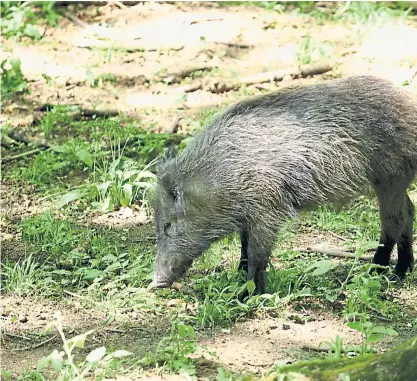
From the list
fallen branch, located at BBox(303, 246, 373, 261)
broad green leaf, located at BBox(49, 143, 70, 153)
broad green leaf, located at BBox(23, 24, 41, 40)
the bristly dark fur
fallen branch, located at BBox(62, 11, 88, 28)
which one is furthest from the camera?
fallen branch, located at BBox(62, 11, 88, 28)

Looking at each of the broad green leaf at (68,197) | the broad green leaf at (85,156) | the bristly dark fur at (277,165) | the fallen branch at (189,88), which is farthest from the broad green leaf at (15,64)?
the bristly dark fur at (277,165)

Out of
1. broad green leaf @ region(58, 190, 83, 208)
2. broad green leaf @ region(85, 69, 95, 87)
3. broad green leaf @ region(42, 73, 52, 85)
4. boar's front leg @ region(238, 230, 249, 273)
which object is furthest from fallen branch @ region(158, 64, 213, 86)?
boar's front leg @ region(238, 230, 249, 273)

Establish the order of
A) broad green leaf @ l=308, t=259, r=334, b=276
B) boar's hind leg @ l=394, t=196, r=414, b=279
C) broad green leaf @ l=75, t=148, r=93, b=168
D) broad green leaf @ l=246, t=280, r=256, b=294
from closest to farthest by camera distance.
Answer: broad green leaf @ l=246, t=280, r=256, b=294, broad green leaf @ l=308, t=259, r=334, b=276, boar's hind leg @ l=394, t=196, r=414, b=279, broad green leaf @ l=75, t=148, r=93, b=168

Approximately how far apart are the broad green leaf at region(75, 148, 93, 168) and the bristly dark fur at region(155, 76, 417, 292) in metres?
1.78

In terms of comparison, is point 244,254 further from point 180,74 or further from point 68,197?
point 180,74

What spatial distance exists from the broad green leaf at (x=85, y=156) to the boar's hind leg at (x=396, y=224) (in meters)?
2.68

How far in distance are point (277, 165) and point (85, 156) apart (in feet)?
8.15

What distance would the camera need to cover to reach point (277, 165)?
560 cm

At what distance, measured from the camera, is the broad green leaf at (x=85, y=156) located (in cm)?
749

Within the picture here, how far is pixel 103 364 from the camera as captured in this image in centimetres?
445

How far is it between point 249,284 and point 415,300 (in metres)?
1.15

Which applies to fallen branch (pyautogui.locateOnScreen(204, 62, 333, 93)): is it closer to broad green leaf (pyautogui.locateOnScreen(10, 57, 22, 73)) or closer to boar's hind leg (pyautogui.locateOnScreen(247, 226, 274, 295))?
broad green leaf (pyautogui.locateOnScreen(10, 57, 22, 73))

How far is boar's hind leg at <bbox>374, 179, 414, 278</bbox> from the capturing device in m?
5.92

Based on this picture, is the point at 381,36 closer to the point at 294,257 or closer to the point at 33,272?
the point at 294,257
